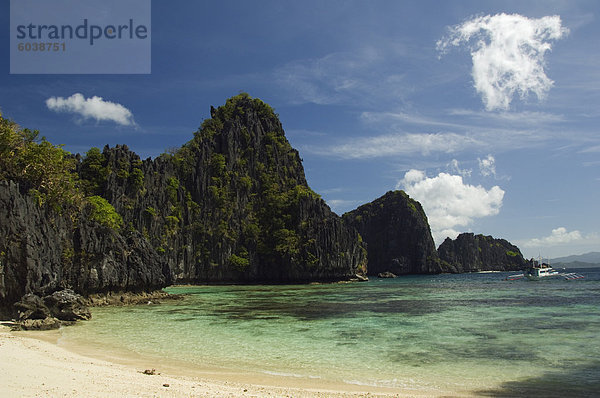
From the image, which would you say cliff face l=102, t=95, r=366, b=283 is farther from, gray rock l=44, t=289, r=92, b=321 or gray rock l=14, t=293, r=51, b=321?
gray rock l=14, t=293, r=51, b=321

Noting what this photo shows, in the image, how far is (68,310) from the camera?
20.3 m

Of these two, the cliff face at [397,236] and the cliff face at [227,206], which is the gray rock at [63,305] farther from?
the cliff face at [397,236]

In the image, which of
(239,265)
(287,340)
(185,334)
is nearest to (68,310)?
(185,334)

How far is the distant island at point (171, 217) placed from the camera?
2373cm

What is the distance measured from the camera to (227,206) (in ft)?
272

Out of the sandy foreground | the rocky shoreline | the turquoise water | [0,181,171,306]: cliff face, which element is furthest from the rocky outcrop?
the sandy foreground

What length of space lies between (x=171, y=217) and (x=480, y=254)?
139280 mm

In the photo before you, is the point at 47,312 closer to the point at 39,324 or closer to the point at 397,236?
the point at 39,324

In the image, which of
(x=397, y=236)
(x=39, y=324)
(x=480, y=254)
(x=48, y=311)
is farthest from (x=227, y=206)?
(x=480, y=254)

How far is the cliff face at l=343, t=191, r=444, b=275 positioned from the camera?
13482cm

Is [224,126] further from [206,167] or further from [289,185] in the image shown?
[289,185]

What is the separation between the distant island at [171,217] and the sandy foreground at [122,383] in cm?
1055

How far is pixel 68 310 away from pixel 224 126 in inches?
2990

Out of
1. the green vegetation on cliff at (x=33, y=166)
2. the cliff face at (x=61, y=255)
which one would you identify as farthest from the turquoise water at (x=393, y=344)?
the green vegetation on cliff at (x=33, y=166)
